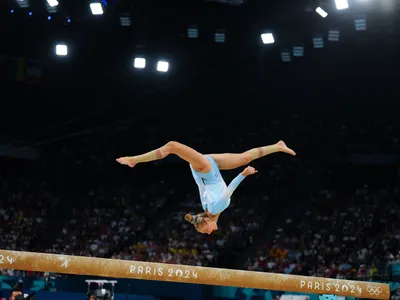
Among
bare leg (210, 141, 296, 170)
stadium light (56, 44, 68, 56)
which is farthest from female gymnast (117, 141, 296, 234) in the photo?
stadium light (56, 44, 68, 56)

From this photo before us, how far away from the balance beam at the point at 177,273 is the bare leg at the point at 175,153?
273cm

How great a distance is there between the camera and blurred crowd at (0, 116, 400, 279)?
24.8 m

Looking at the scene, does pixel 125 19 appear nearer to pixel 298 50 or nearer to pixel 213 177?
pixel 298 50

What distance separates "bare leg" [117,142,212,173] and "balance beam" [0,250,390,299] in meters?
2.73

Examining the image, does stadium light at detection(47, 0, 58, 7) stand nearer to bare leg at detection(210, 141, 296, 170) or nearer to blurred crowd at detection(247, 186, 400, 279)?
blurred crowd at detection(247, 186, 400, 279)

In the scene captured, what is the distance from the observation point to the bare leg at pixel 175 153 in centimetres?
976

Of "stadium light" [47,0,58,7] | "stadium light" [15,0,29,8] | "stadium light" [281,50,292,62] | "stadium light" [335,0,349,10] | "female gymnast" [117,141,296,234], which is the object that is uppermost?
"stadium light" [15,0,29,8]

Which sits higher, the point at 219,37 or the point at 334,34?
the point at 219,37

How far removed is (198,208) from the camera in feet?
93.9

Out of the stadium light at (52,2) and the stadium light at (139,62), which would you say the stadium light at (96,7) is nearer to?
the stadium light at (52,2)

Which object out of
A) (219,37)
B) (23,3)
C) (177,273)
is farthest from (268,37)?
(177,273)

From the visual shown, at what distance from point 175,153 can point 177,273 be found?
312 centimetres

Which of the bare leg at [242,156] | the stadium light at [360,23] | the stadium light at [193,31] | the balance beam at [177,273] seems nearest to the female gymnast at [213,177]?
the bare leg at [242,156]

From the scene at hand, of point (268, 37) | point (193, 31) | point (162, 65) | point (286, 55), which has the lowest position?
point (162, 65)
